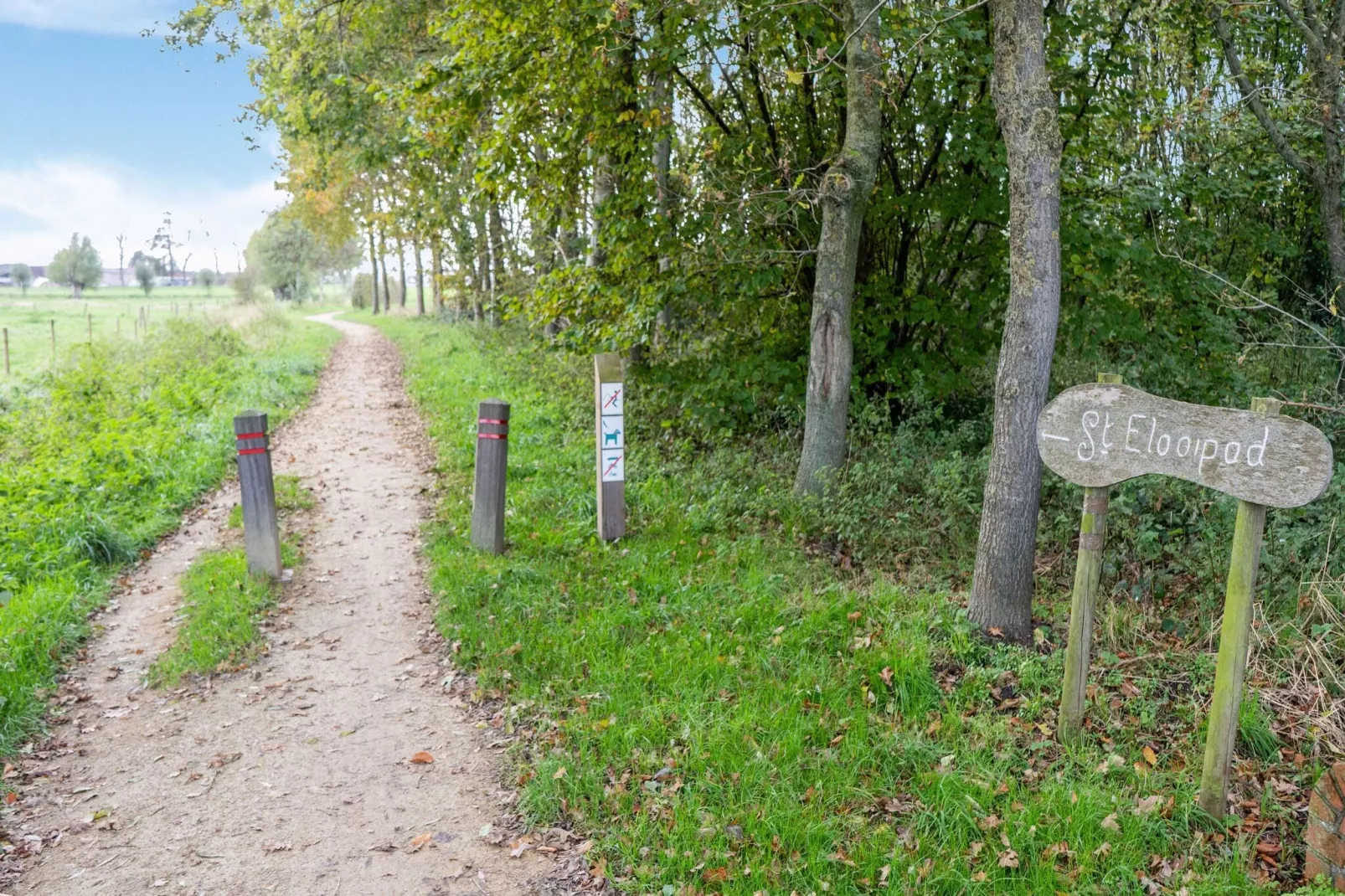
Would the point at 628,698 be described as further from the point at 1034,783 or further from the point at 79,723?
the point at 79,723

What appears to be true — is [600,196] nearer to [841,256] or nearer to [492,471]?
[841,256]

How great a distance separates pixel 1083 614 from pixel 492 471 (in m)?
5.00

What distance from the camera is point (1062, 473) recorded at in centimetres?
467

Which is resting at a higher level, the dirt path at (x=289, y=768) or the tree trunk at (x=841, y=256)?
the tree trunk at (x=841, y=256)

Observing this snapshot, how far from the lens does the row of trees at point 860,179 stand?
8172mm

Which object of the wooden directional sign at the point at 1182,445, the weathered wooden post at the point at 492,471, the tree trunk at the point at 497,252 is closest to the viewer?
the wooden directional sign at the point at 1182,445

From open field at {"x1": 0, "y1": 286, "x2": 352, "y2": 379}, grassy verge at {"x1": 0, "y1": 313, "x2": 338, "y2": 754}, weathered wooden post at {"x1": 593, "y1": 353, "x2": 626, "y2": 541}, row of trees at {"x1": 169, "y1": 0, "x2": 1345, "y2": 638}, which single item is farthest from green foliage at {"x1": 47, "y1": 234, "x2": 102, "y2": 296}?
weathered wooden post at {"x1": 593, "y1": 353, "x2": 626, "y2": 541}

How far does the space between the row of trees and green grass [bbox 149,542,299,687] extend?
3.91 m

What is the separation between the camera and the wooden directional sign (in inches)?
153

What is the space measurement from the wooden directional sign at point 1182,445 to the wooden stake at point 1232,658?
0.13 m

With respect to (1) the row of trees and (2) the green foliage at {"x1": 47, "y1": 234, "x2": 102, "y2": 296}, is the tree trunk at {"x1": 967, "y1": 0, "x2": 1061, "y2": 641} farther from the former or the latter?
(2) the green foliage at {"x1": 47, "y1": 234, "x2": 102, "y2": 296}

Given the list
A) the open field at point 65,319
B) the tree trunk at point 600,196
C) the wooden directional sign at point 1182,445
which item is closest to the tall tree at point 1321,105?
the wooden directional sign at point 1182,445

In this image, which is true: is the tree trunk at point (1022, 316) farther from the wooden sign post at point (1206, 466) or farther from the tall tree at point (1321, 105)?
the tall tree at point (1321, 105)

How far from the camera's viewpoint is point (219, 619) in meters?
6.77
